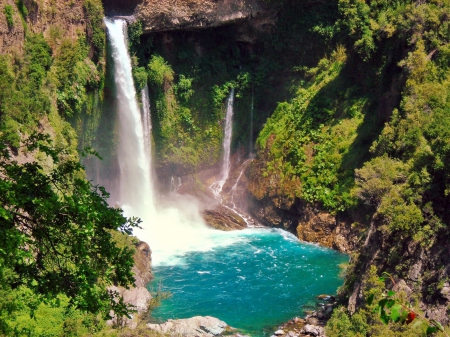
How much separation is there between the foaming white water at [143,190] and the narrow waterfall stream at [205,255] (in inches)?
1.8

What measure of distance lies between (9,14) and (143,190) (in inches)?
486

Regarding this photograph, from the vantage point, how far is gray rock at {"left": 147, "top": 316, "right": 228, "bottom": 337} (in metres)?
16.6

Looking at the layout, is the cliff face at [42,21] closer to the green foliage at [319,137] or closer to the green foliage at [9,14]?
the green foliage at [9,14]

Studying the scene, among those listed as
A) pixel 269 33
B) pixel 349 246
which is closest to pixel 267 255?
pixel 349 246

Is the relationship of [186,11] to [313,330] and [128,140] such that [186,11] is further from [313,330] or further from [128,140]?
[313,330]

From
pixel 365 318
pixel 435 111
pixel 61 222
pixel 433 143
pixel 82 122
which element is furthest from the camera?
pixel 82 122

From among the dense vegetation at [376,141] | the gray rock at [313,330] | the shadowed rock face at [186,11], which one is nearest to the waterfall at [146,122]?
the shadowed rock face at [186,11]

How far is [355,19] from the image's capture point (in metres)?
26.6

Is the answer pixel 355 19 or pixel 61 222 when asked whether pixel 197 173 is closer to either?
pixel 355 19

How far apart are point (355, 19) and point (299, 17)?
5.64 metres

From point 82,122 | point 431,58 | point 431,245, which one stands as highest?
point 431,58

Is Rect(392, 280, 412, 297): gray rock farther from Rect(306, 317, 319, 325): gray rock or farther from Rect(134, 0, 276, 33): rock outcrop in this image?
Rect(134, 0, 276, 33): rock outcrop

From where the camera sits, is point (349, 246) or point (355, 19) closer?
point (349, 246)

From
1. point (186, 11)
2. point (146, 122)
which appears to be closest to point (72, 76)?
point (146, 122)
